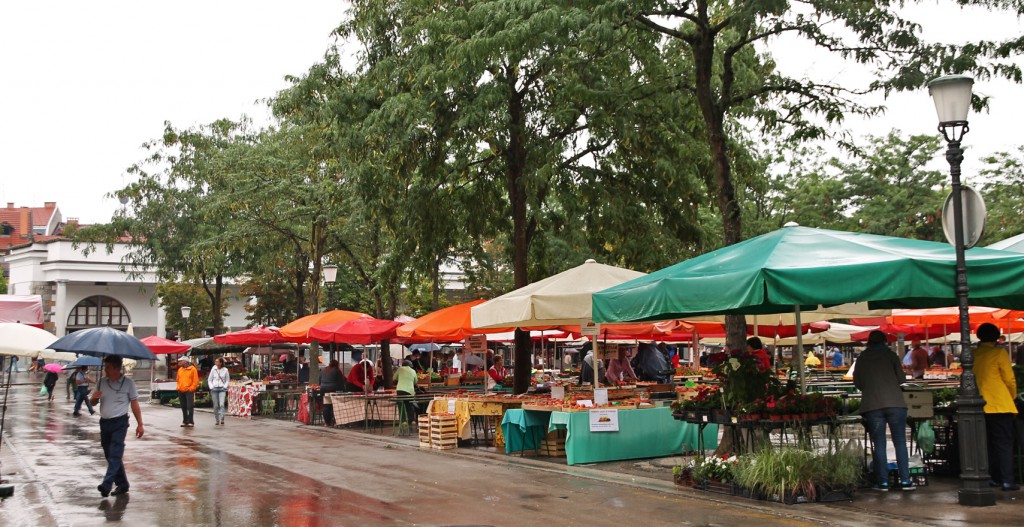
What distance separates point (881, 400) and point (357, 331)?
14612 millimetres

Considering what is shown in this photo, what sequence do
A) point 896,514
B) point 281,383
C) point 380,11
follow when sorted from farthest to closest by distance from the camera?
1. point 281,383
2. point 380,11
3. point 896,514

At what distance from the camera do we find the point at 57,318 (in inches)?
2648

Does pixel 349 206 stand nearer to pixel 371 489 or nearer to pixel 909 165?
pixel 371 489

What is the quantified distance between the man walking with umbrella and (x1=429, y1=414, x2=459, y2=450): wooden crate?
688cm

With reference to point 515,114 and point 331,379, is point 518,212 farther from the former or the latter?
point 331,379

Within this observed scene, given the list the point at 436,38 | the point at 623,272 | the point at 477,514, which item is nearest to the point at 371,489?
the point at 477,514

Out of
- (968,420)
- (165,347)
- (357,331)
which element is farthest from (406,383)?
(165,347)

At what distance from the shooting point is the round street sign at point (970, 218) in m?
10.4

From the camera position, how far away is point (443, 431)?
1844cm

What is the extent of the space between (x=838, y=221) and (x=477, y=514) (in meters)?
34.3

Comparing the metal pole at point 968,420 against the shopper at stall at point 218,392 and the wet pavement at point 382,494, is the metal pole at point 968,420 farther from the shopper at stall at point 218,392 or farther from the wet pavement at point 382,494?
the shopper at stall at point 218,392

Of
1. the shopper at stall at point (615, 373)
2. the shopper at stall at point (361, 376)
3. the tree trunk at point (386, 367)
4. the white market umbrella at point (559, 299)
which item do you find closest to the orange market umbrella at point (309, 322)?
the shopper at stall at point (361, 376)

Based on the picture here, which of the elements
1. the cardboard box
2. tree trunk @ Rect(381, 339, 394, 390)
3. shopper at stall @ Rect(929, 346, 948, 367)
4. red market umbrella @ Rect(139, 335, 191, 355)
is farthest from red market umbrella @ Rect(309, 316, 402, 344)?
shopper at stall @ Rect(929, 346, 948, 367)

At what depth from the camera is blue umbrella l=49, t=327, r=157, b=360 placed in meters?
12.6
